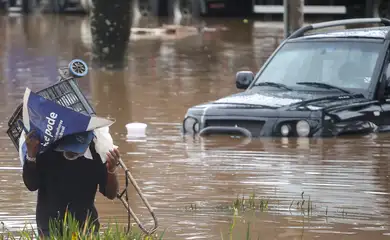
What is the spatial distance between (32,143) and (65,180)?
347 mm

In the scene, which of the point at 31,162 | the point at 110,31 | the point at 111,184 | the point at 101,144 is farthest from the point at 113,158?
the point at 110,31

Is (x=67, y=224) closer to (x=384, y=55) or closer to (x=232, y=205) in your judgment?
(x=232, y=205)

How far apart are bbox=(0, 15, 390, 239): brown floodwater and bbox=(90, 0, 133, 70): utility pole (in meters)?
1.21

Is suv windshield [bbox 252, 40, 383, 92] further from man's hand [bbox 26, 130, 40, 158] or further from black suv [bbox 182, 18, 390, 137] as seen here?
man's hand [bbox 26, 130, 40, 158]

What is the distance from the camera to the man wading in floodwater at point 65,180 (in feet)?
21.4

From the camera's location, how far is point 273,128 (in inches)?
497

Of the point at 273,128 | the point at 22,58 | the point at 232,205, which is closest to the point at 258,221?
the point at 232,205

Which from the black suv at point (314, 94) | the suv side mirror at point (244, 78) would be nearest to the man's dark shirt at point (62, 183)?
the black suv at point (314, 94)

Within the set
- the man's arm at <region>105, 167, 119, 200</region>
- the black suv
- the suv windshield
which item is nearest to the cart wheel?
the man's arm at <region>105, 167, 119, 200</region>

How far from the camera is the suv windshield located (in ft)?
43.4

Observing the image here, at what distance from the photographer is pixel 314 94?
13.0m

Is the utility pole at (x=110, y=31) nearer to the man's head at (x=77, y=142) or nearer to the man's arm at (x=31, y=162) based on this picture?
the man's arm at (x=31, y=162)

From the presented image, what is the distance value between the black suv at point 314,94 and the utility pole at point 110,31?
9603mm

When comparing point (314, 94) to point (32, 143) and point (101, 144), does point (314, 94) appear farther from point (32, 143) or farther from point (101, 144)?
point (32, 143)
